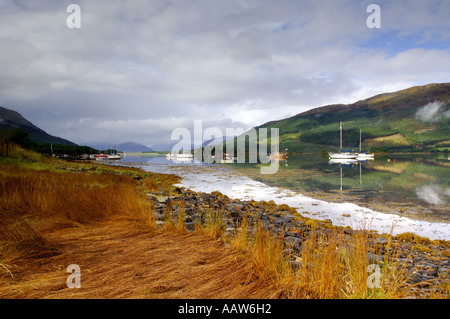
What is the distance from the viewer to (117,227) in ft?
19.3

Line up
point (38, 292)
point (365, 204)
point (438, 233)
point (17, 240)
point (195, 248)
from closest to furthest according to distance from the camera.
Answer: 1. point (38, 292)
2. point (17, 240)
3. point (195, 248)
4. point (438, 233)
5. point (365, 204)

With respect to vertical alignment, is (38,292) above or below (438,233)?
above

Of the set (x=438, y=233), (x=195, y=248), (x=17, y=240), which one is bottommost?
(x=438, y=233)

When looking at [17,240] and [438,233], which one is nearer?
[17,240]

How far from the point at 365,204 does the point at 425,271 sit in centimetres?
945

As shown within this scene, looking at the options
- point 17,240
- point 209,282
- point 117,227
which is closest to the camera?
point 209,282
